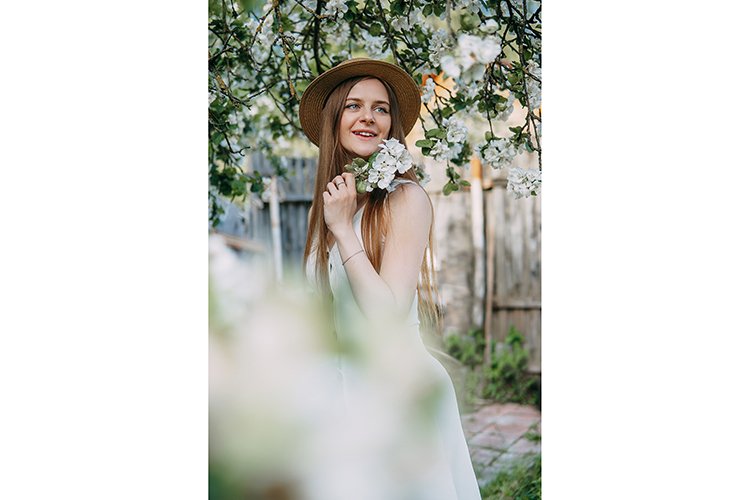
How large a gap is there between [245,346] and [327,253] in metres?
0.41

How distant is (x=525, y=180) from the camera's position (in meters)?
2.59

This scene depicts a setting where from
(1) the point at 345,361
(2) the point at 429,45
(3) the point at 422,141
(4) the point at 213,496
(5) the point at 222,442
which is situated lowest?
(4) the point at 213,496

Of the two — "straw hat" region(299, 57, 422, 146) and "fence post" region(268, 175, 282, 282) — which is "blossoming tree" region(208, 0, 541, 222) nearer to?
"straw hat" region(299, 57, 422, 146)

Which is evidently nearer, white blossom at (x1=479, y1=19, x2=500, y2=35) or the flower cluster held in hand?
white blossom at (x1=479, y1=19, x2=500, y2=35)

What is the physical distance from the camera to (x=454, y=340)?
2.69m

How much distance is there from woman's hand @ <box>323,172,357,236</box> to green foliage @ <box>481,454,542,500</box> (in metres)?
0.97

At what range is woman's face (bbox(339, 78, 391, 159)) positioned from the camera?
8.44ft

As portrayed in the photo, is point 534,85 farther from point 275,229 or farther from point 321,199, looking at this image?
point 275,229

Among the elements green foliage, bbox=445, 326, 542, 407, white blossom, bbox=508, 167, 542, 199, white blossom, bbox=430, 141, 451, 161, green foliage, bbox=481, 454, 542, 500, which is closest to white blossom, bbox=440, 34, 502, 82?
white blossom, bbox=430, 141, 451, 161

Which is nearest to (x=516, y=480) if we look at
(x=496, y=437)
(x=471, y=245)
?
(x=496, y=437)

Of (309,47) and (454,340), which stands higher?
(309,47)

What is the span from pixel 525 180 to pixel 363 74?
2.04 ft

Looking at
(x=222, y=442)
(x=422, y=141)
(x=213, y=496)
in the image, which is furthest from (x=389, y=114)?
(x=213, y=496)

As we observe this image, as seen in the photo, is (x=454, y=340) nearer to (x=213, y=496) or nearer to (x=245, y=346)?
(x=245, y=346)
